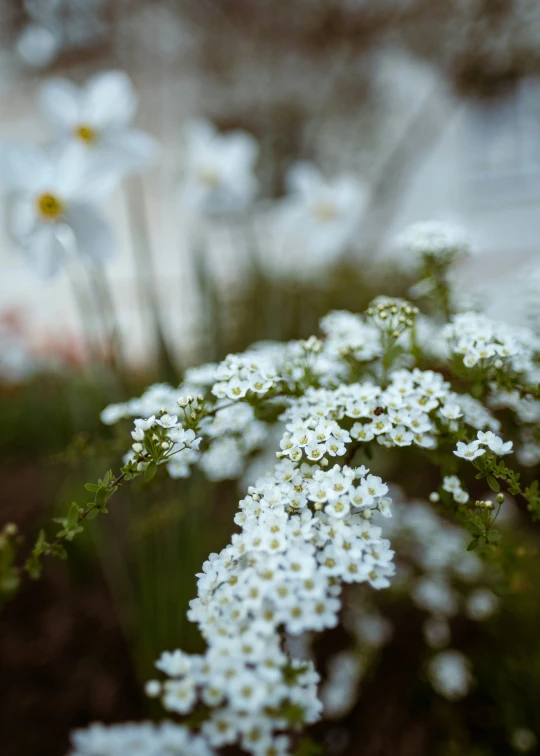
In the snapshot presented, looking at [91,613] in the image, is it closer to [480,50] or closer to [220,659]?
[220,659]

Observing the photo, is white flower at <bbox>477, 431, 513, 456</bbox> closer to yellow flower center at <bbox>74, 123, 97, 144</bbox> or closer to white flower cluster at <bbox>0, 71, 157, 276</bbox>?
white flower cluster at <bbox>0, 71, 157, 276</bbox>

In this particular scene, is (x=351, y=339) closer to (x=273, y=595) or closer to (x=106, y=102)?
(x=273, y=595)

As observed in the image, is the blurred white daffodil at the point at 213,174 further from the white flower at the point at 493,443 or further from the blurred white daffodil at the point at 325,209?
the white flower at the point at 493,443

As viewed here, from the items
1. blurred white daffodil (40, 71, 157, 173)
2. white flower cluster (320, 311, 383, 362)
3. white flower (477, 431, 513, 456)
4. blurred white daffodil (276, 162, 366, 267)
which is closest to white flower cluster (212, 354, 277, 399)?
white flower cluster (320, 311, 383, 362)

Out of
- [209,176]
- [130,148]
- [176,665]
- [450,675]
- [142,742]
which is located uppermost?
[130,148]

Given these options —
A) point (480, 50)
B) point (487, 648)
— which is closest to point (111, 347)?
point (487, 648)

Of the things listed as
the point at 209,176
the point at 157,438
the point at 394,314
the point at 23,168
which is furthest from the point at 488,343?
the point at 209,176

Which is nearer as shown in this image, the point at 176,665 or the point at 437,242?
the point at 176,665
